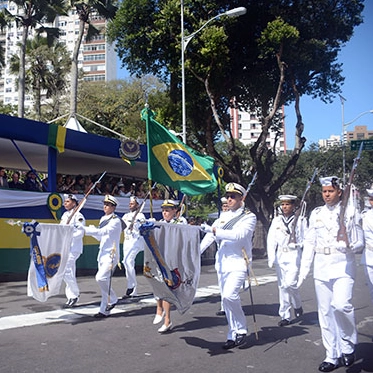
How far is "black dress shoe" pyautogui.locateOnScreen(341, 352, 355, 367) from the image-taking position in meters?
5.29

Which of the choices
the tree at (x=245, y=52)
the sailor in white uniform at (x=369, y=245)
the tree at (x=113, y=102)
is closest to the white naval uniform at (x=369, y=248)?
the sailor in white uniform at (x=369, y=245)

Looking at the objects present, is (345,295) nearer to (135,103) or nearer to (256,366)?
(256,366)

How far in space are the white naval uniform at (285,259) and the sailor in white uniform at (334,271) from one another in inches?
86.0

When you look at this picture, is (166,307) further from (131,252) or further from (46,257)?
(131,252)

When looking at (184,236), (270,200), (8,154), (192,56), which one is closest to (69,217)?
(184,236)

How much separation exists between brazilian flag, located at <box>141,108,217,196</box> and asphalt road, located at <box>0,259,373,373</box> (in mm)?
2259

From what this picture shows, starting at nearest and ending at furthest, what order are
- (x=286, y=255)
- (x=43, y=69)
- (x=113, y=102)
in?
1. (x=286, y=255)
2. (x=43, y=69)
3. (x=113, y=102)

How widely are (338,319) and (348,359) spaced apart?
43cm

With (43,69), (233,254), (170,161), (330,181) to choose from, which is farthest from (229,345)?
(43,69)

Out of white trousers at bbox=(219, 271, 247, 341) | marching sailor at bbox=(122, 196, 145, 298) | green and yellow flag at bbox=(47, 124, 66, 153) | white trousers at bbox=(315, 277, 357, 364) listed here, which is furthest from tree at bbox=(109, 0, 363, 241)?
white trousers at bbox=(315, 277, 357, 364)

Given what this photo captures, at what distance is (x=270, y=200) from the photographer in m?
24.2

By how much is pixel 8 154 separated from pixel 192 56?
9.66 m

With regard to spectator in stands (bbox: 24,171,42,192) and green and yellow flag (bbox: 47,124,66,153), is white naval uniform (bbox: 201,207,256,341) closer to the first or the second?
green and yellow flag (bbox: 47,124,66,153)

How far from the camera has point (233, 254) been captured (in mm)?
6547
